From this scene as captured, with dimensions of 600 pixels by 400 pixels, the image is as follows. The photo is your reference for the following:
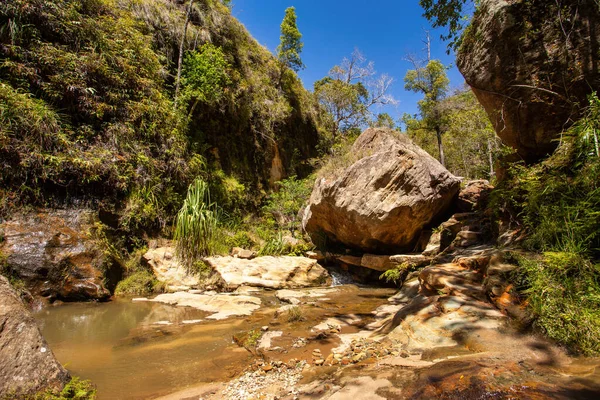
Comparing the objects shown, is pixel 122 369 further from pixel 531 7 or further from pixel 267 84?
pixel 267 84

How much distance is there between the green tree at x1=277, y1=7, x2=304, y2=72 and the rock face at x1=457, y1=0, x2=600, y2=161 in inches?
397

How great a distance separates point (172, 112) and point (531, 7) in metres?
7.54

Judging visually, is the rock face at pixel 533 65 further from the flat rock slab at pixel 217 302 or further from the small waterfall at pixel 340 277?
the flat rock slab at pixel 217 302

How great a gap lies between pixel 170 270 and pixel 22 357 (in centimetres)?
435

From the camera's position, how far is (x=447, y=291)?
3.19 m

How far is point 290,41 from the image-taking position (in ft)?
45.5

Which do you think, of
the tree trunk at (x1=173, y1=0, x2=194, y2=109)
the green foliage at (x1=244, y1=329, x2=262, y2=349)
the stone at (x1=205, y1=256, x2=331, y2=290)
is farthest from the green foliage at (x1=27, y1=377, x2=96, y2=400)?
the tree trunk at (x1=173, y1=0, x2=194, y2=109)

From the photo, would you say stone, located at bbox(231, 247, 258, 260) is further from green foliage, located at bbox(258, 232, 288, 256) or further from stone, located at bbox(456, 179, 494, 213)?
stone, located at bbox(456, 179, 494, 213)

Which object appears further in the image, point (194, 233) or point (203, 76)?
point (203, 76)

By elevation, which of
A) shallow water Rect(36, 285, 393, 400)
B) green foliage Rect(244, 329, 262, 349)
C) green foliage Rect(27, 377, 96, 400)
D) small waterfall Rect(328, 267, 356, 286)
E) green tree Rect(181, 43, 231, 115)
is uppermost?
green tree Rect(181, 43, 231, 115)

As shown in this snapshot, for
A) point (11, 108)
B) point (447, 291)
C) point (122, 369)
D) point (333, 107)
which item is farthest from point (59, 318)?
point (333, 107)

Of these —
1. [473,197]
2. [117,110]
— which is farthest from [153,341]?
[473,197]

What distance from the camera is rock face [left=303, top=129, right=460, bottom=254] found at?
6.08 m

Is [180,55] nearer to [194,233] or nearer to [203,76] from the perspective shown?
[203,76]
